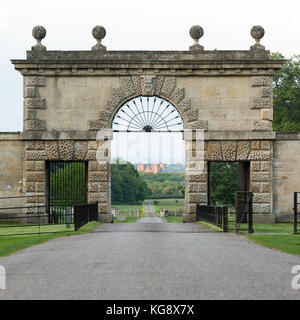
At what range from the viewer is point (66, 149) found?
23531mm

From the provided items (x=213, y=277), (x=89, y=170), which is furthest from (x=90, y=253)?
(x=89, y=170)

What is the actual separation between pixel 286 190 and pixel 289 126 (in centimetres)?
1756

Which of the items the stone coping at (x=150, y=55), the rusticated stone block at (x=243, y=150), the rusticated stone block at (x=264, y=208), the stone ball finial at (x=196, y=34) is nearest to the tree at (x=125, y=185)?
the stone coping at (x=150, y=55)

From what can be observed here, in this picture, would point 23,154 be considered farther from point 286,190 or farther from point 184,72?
point 286,190

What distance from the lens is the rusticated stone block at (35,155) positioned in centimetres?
2347

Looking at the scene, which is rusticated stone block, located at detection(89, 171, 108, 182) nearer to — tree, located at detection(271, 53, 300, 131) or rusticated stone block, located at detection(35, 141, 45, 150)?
rusticated stone block, located at detection(35, 141, 45, 150)

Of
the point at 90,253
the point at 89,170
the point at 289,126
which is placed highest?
the point at 289,126

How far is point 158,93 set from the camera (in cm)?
2364

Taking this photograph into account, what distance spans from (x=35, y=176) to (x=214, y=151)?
724 centimetres

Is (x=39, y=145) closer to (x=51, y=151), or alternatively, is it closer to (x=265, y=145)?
(x=51, y=151)

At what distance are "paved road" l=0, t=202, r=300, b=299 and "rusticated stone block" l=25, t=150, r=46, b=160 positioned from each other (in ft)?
35.7

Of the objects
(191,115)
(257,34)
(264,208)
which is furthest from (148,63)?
(264,208)
